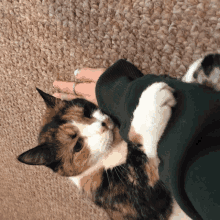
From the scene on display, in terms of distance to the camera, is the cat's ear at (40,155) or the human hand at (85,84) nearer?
the cat's ear at (40,155)

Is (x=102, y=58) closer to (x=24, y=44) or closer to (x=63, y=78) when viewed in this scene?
(x=63, y=78)

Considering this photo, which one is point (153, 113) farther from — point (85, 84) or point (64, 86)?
point (64, 86)

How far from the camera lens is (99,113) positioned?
83cm

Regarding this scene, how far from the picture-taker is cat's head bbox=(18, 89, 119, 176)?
74cm

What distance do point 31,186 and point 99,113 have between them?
108 cm

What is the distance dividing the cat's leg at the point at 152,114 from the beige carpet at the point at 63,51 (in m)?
Result: 0.51

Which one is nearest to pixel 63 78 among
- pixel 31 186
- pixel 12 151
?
pixel 12 151

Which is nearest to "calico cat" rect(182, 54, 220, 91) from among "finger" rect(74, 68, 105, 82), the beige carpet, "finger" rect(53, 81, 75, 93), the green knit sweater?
the green knit sweater

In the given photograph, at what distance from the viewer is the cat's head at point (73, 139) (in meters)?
0.74

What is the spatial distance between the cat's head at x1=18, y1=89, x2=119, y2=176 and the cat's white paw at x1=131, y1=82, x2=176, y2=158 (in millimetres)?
290

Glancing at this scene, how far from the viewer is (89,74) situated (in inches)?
41.2

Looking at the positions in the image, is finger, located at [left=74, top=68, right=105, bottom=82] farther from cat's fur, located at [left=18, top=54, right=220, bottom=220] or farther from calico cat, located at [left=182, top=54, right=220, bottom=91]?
calico cat, located at [left=182, top=54, right=220, bottom=91]

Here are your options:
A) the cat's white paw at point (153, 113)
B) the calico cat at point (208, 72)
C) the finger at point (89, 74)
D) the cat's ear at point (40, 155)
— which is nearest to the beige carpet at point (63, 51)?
the finger at point (89, 74)

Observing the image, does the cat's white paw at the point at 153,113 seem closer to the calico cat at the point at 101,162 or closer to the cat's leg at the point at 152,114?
the cat's leg at the point at 152,114
